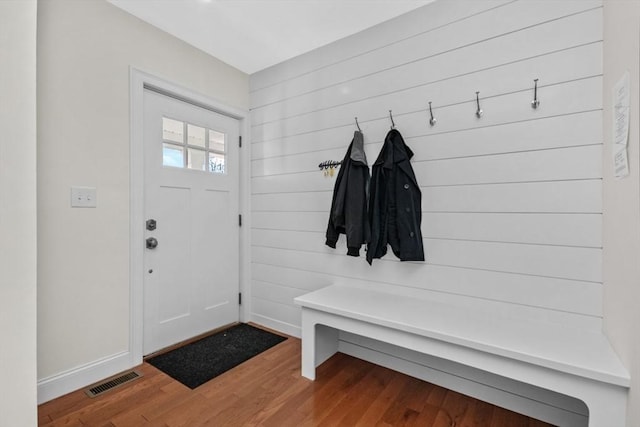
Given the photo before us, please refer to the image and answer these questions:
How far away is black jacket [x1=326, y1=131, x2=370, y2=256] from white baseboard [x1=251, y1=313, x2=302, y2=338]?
97 centimetres

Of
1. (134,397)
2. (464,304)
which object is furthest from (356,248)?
(134,397)

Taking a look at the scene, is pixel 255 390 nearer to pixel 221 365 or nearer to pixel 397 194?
pixel 221 365

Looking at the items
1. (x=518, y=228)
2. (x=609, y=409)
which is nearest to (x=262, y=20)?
(x=518, y=228)

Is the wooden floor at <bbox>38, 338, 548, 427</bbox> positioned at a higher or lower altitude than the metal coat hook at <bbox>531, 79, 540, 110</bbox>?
lower

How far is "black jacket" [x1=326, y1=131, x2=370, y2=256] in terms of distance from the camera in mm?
2129

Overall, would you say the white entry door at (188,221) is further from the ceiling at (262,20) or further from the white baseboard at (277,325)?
the ceiling at (262,20)

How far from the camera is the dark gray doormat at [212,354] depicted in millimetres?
2066

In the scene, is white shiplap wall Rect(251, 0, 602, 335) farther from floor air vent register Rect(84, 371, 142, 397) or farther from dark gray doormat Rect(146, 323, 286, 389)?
floor air vent register Rect(84, 371, 142, 397)

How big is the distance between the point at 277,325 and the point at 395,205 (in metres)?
1.65

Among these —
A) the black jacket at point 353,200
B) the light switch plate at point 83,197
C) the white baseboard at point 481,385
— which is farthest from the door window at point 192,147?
the white baseboard at point 481,385

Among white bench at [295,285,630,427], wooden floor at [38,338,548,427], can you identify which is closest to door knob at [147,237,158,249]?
wooden floor at [38,338,548,427]

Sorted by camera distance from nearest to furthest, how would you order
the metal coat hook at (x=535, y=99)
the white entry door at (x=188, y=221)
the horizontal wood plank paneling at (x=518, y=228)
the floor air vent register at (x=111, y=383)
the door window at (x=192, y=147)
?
1. the horizontal wood plank paneling at (x=518, y=228)
2. the metal coat hook at (x=535, y=99)
3. the floor air vent register at (x=111, y=383)
4. the white entry door at (x=188, y=221)
5. the door window at (x=192, y=147)

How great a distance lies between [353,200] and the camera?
84.9 inches

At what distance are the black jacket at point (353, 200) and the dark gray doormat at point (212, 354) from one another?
116cm
